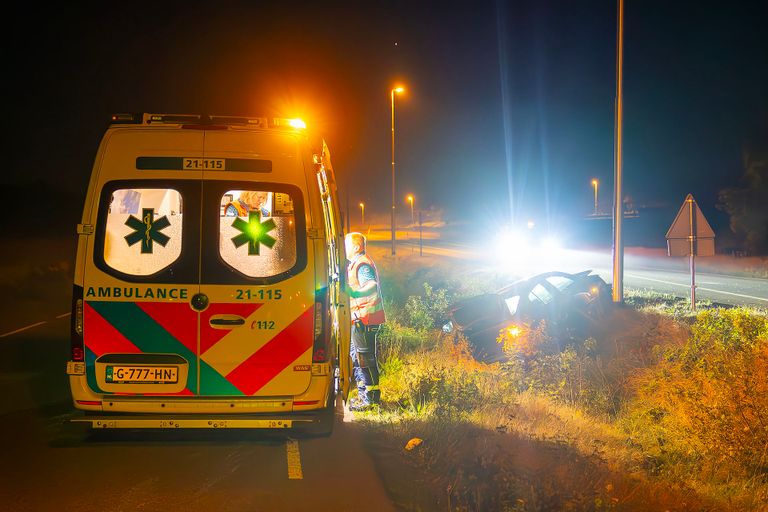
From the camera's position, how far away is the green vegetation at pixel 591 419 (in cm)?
502

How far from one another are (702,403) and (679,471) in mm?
1386

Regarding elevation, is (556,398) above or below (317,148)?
below

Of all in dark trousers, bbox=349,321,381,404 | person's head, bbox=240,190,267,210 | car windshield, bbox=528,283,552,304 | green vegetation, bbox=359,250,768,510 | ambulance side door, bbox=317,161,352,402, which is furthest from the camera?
car windshield, bbox=528,283,552,304

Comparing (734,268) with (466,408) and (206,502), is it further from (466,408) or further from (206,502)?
(206,502)

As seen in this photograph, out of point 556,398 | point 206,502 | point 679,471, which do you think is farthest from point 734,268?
point 206,502

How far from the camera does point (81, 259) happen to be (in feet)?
17.7

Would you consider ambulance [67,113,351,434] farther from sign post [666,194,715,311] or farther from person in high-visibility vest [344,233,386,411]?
sign post [666,194,715,311]

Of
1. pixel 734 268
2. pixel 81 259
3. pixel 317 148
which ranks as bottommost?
pixel 734 268

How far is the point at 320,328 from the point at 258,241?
0.82m

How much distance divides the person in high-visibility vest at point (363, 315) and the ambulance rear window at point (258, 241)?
2.20 m

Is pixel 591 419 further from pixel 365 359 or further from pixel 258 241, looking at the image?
pixel 258 241

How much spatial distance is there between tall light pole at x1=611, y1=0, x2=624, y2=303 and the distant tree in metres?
32.8

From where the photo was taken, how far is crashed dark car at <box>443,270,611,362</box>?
12.2 metres

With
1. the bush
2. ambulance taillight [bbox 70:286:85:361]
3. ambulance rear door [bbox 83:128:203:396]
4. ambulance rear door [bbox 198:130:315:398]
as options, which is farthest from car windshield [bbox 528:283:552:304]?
ambulance taillight [bbox 70:286:85:361]
